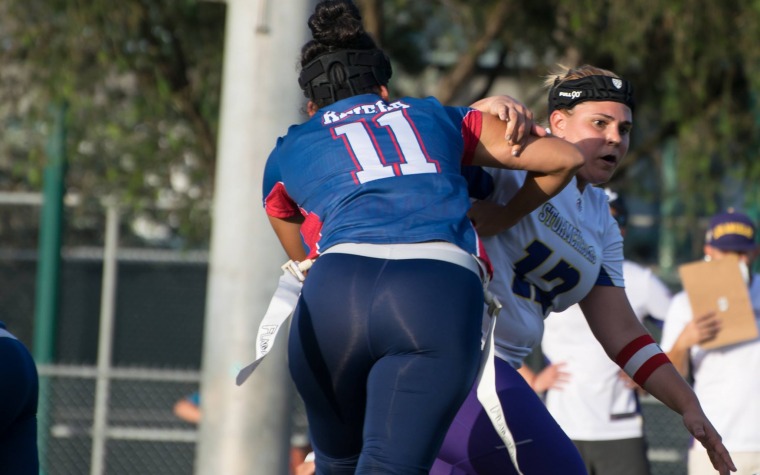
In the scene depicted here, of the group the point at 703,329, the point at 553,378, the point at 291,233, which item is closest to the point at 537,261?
the point at 291,233

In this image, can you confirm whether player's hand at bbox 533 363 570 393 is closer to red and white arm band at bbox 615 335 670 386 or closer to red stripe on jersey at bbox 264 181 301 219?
red and white arm band at bbox 615 335 670 386

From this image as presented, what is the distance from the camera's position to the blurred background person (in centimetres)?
674

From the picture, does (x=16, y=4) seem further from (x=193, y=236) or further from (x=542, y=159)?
(x=542, y=159)

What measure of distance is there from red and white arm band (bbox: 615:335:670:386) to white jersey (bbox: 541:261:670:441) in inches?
112

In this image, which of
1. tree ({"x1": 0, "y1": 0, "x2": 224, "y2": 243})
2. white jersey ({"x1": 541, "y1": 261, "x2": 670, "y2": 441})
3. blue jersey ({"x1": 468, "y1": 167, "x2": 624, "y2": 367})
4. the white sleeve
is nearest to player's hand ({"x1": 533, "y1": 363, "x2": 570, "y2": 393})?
white jersey ({"x1": 541, "y1": 261, "x2": 670, "y2": 441})

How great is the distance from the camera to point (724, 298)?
22.0 feet

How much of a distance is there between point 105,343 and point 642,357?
6645 millimetres

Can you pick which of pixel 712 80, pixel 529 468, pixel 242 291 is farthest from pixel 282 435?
pixel 712 80

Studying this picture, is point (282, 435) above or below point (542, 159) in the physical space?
below

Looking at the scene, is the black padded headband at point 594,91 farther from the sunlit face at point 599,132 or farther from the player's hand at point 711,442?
the player's hand at point 711,442

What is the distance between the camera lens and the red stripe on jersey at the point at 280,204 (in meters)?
3.51

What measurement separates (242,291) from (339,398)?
215 centimetres

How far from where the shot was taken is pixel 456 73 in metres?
9.70

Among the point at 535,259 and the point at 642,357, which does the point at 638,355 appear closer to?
the point at 642,357
